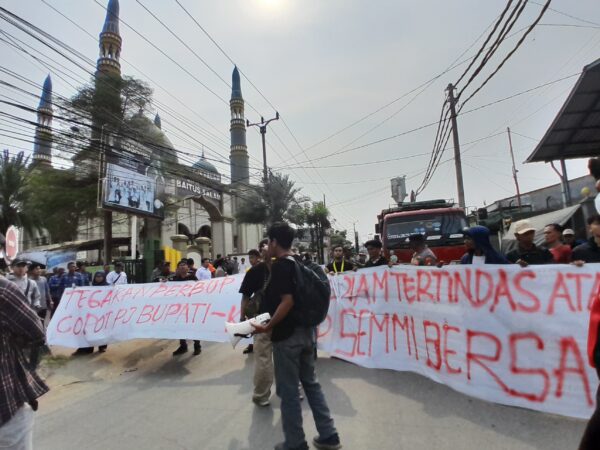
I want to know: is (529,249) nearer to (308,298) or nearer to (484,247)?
(484,247)

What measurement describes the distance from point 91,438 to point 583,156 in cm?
1480

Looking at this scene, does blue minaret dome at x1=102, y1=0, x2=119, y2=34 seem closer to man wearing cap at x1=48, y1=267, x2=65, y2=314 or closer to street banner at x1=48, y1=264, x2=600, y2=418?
man wearing cap at x1=48, y1=267, x2=65, y2=314

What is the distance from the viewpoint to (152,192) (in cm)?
2241

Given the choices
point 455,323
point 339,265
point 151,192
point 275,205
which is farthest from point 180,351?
point 275,205

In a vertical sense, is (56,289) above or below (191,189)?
below

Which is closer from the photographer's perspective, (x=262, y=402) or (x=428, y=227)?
(x=262, y=402)

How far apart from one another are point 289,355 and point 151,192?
21586mm

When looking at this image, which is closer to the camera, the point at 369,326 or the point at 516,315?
the point at 516,315

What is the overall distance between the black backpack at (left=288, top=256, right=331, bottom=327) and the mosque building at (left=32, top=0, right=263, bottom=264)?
40.9 ft

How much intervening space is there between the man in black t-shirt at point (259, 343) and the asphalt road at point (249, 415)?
0.15m

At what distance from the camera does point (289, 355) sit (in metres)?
2.80

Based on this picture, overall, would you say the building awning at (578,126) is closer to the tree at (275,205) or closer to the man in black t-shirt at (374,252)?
the man in black t-shirt at (374,252)

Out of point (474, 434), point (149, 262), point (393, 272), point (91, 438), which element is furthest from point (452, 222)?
point (149, 262)

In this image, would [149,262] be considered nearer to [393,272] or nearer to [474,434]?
[393,272]
